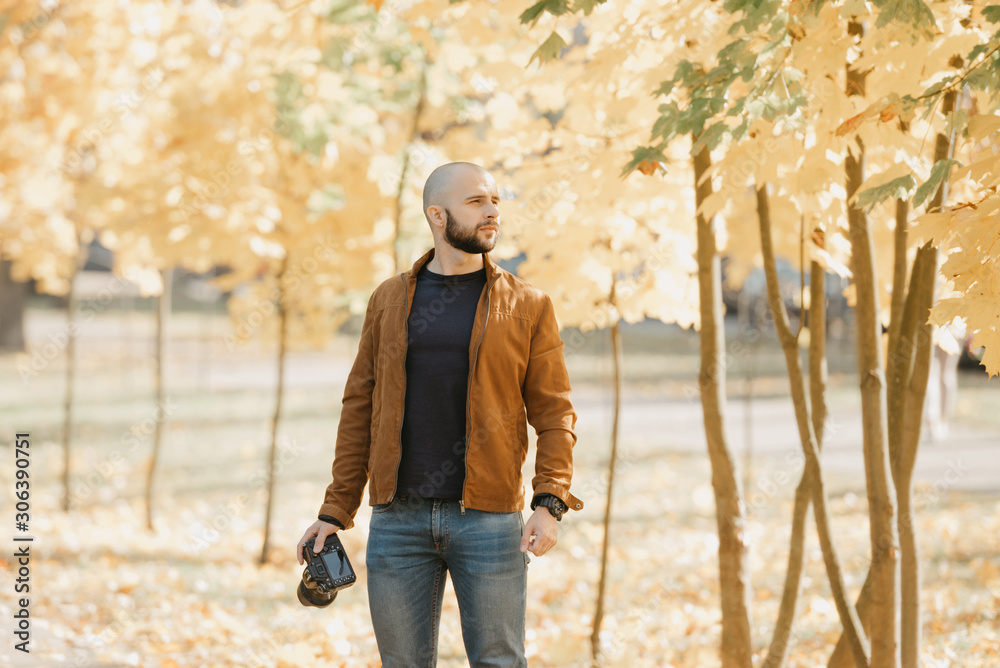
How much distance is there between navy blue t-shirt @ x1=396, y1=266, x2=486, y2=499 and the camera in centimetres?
243

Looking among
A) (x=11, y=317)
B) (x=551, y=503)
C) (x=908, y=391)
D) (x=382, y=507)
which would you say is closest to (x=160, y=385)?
(x=382, y=507)

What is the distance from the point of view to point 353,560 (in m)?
7.06

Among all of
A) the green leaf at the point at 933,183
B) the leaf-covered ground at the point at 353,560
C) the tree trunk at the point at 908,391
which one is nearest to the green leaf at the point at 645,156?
the green leaf at the point at 933,183

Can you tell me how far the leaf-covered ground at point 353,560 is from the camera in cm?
461

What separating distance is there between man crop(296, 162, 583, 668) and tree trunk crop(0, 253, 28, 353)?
831 inches

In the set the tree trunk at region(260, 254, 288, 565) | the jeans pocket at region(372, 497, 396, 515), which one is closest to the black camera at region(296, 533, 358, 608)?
the jeans pocket at region(372, 497, 396, 515)

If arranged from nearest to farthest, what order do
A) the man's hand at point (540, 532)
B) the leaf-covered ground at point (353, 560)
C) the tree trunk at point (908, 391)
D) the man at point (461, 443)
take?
the man's hand at point (540, 532), the man at point (461, 443), the tree trunk at point (908, 391), the leaf-covered ground at point (353, 560)

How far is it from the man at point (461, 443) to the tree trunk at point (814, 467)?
42.4 inches

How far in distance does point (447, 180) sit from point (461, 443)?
29.1 inches

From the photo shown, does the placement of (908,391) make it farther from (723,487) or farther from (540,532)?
(540,532)

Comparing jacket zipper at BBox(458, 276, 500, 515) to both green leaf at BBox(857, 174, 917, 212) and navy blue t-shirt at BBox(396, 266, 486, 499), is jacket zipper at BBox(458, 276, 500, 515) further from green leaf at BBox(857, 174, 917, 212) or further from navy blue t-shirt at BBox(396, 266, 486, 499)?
green leaf at BBox(857, 174, 917, 212)

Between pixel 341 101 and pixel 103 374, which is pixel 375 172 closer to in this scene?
pixel 341 101

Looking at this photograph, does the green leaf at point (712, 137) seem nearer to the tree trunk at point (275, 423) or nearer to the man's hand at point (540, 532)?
the man's hand at point (540, 532)

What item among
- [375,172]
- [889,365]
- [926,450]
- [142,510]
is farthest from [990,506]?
[142,510]
